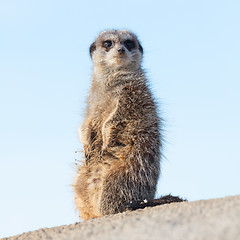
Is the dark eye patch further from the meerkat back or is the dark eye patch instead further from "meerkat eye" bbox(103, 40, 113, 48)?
the meerkat back

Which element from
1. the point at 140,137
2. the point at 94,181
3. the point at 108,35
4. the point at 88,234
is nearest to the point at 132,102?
the point at 140,137

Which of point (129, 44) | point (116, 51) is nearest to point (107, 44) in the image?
point (129, 44)

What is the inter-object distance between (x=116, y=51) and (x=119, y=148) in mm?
1837

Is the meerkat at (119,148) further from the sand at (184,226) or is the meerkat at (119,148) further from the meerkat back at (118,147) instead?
the sand at (184,226)

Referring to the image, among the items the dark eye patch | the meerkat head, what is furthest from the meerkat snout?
the dark eye patch

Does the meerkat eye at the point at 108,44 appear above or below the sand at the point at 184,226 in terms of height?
above

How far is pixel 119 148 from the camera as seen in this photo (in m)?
5.80

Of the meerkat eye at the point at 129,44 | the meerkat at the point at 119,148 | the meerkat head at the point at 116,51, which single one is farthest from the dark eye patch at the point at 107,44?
the meerkat at the point at 119,148

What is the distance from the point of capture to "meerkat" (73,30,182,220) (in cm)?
564

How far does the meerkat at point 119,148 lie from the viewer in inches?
222

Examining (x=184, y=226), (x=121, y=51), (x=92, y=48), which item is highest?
(x=92, y=48)

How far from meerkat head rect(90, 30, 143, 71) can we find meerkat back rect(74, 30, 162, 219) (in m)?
0.24

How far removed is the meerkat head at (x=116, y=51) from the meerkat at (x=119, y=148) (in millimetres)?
222

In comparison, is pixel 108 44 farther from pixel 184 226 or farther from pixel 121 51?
pixel 184 226
